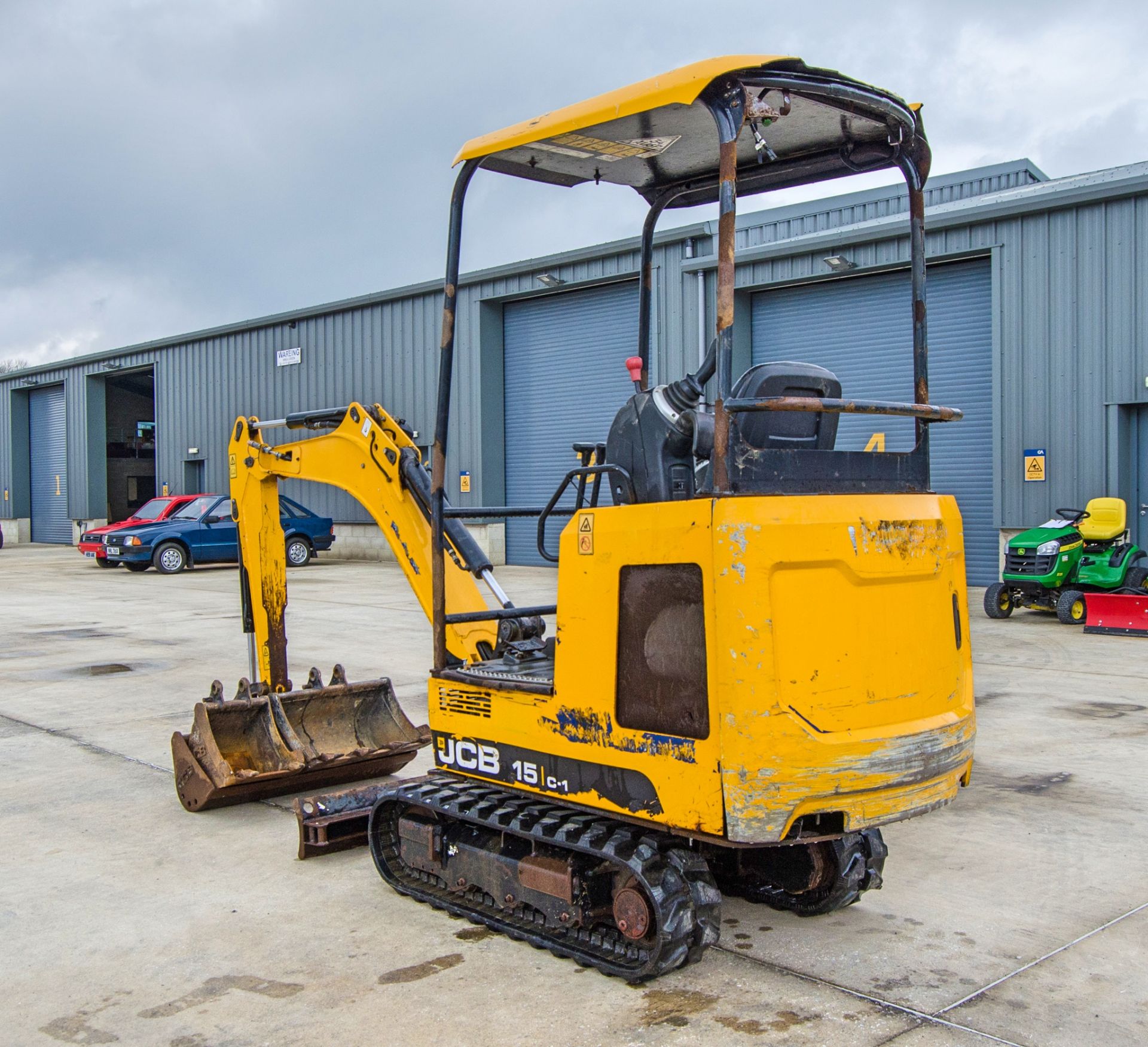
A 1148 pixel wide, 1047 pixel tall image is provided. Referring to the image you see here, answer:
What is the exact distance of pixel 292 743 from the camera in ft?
19.9

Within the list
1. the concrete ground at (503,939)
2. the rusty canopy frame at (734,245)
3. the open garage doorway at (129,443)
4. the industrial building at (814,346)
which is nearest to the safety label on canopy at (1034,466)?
the industrial building at (814,346)

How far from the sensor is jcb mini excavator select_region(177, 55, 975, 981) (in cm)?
342

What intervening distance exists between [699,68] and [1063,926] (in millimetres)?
3284

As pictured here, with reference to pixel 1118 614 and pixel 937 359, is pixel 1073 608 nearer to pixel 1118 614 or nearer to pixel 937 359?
pixel 1118 614

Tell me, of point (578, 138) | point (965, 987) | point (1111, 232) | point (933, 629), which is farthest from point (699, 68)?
point (1111, 232)

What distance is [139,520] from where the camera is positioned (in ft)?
75.6

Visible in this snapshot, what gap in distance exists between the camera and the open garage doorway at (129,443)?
36375 millimetres

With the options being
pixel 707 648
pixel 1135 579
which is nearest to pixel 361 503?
pixel 707 648

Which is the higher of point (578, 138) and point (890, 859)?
point (578, 138)

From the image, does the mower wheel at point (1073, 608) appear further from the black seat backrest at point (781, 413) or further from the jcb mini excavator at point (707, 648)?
the black seat backrest at point (781, 413)

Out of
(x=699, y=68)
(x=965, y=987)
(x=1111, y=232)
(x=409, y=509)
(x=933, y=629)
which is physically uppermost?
(x=1111, y=232)

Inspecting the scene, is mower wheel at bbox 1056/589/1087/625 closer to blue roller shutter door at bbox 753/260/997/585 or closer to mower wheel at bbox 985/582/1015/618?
mower wheel at bbox 985/582/1015/618

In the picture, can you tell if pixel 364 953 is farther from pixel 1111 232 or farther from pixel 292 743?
pixel 1111 232

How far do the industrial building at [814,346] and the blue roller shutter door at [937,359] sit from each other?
33 mm
